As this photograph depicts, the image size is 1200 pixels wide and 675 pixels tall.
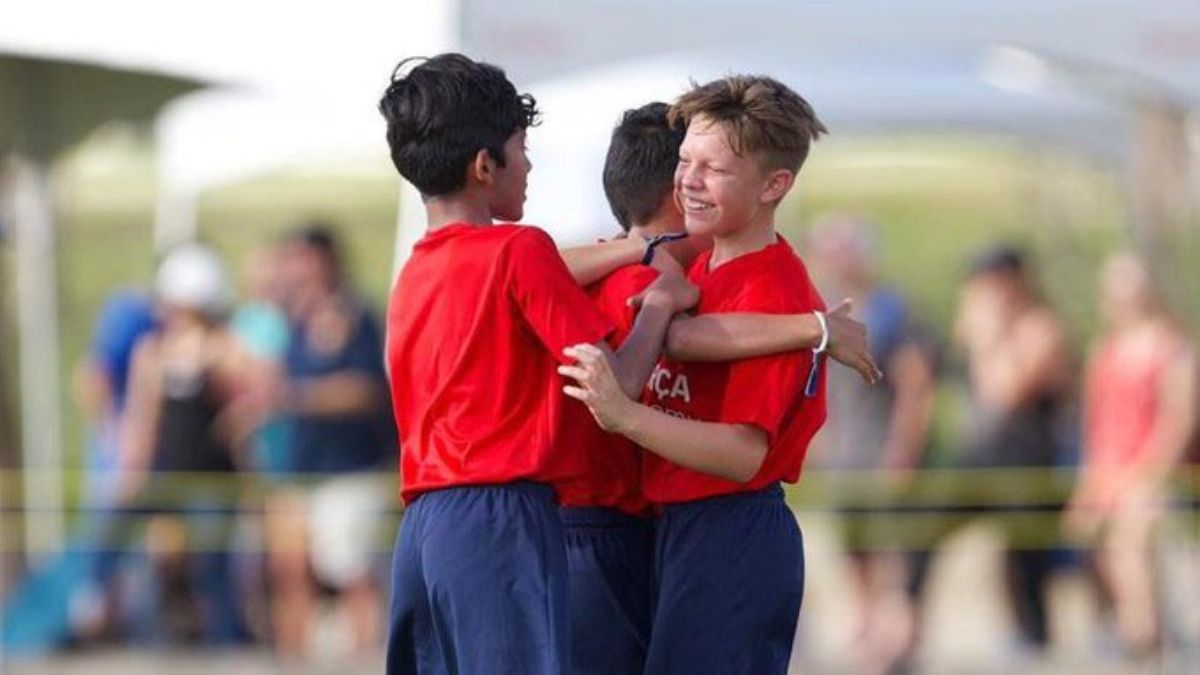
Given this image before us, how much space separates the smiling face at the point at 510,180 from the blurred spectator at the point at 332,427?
317 inches

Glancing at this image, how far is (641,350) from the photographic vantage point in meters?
5.65

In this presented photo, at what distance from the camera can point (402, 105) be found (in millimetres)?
5734

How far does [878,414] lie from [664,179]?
7.85m

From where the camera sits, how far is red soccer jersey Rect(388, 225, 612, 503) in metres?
5.62

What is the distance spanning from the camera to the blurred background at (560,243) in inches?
515

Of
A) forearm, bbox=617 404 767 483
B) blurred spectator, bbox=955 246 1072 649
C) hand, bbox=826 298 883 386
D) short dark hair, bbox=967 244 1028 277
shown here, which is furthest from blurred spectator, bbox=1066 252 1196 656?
forearm, bbox=617 404 767 483

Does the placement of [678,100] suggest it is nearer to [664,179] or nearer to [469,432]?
[664,179]

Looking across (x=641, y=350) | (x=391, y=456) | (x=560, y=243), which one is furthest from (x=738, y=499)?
(x=391, y=456)

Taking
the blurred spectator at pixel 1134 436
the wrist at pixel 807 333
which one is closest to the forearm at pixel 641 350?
the wrist at pixel 807 333

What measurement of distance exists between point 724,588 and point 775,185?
2.52 feet

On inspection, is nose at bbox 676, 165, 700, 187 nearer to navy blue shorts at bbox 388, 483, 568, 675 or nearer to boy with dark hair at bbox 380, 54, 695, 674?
boy with dark hair at bbox 380, 54, 695, 674

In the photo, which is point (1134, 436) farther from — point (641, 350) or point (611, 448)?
point (641, 350)

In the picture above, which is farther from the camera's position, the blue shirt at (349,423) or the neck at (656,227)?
the blue shirt at (349,423)

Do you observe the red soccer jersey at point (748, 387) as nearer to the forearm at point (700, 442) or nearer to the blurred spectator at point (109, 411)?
the forearm at point (700, 442)
